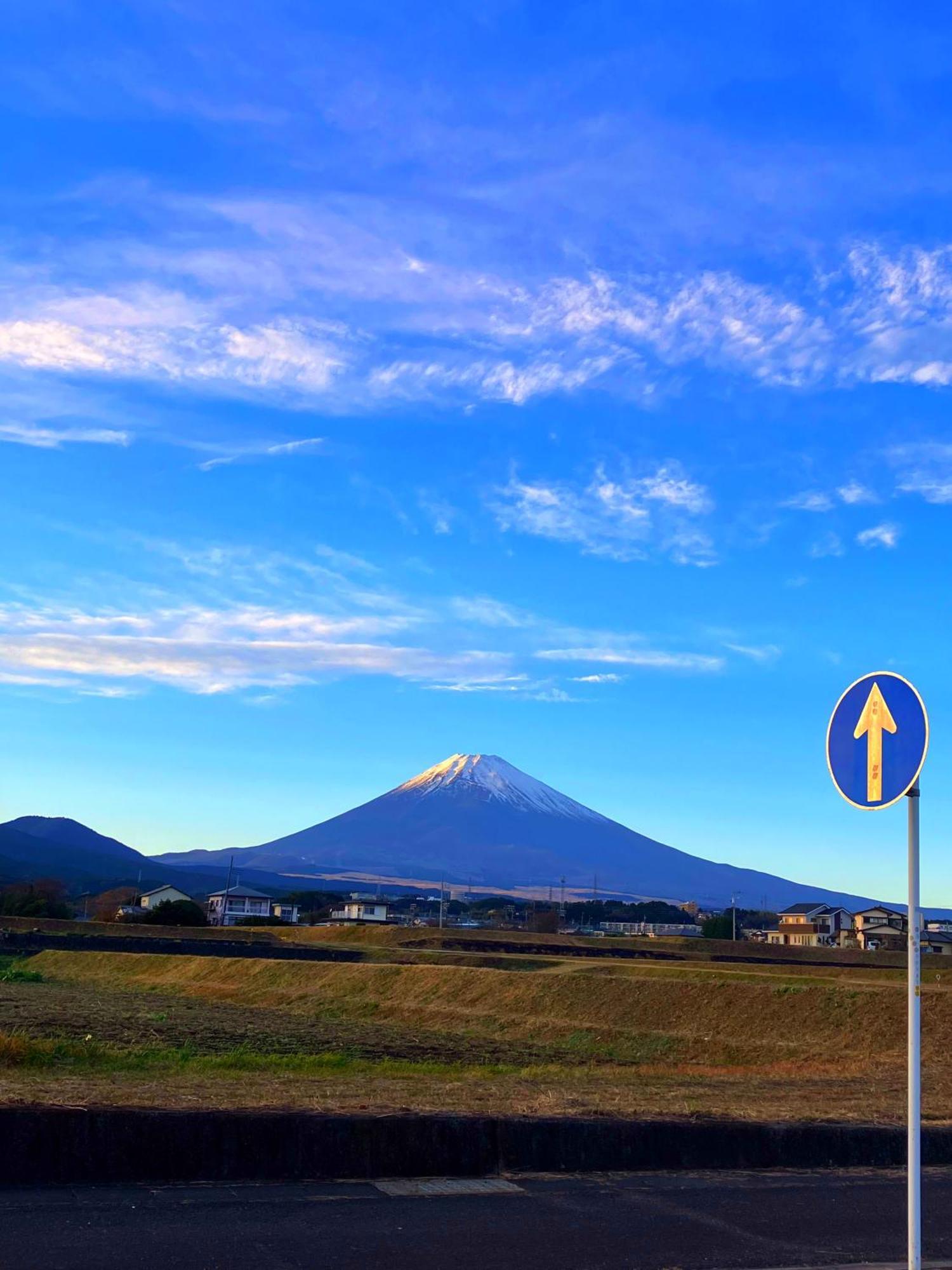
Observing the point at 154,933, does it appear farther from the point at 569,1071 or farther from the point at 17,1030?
the point at 569,1071

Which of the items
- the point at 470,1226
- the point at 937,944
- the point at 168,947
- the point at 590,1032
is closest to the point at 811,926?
the point at 937,944

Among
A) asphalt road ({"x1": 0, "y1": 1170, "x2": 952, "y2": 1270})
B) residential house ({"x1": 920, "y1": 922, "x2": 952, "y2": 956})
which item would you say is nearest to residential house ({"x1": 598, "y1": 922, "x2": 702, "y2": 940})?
residential house ({"x1": 920, "y1": 922, "x2": 952, "y2": 956})

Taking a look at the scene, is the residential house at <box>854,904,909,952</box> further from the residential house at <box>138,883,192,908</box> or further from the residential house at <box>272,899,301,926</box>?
the residential house at <box>138,883,192,908</box>

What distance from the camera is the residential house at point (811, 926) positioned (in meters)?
120

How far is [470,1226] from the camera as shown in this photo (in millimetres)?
7379

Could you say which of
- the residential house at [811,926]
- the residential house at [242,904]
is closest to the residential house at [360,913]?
the residential house at [242,904]

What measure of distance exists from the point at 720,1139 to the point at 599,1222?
2.31 m

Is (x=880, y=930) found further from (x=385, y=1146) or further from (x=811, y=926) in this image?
(x=385, y=1146)

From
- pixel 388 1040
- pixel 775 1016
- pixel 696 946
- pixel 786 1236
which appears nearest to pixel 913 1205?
pixel 786 1236

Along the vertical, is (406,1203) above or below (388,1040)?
above

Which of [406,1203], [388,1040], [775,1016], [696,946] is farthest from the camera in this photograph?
[696,946]

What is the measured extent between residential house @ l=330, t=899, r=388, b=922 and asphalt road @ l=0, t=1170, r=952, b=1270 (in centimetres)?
14038

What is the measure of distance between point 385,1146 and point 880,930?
110 meters

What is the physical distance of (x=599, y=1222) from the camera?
7625 mm
